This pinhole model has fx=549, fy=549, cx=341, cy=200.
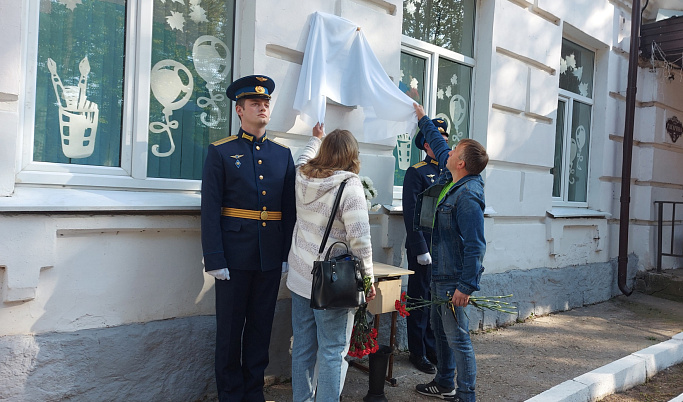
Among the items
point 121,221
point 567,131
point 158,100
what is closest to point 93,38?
point 158,100

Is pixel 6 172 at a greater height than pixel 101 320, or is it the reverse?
pixel 6 172

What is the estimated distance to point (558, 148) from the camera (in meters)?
7.27

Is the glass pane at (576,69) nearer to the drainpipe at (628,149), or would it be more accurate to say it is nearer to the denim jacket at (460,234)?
the drainpipe at (628,149)

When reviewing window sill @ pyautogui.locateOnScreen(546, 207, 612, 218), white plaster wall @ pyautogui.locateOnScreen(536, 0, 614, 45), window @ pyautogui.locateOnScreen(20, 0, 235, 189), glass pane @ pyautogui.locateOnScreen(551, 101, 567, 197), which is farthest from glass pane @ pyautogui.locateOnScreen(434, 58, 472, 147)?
window @ pyautogui.locateOnScreen(20, 0, 235, 189)

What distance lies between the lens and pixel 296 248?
122 inches

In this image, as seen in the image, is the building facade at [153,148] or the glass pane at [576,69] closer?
the building facade at [153,148]

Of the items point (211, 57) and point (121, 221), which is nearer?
point (121, 221)

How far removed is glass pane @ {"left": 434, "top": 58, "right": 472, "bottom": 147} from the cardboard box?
2.45 m

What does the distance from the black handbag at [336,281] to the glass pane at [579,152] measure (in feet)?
18.0

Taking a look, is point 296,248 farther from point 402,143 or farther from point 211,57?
point 402,143

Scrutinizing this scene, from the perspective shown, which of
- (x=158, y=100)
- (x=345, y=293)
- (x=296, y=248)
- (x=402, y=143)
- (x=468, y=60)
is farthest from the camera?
(x=468, y=60)

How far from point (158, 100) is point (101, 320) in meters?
1.43

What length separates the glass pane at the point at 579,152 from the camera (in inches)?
295

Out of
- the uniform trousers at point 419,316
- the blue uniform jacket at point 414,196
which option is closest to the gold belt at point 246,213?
the blue uniform jacket at point 414,196
